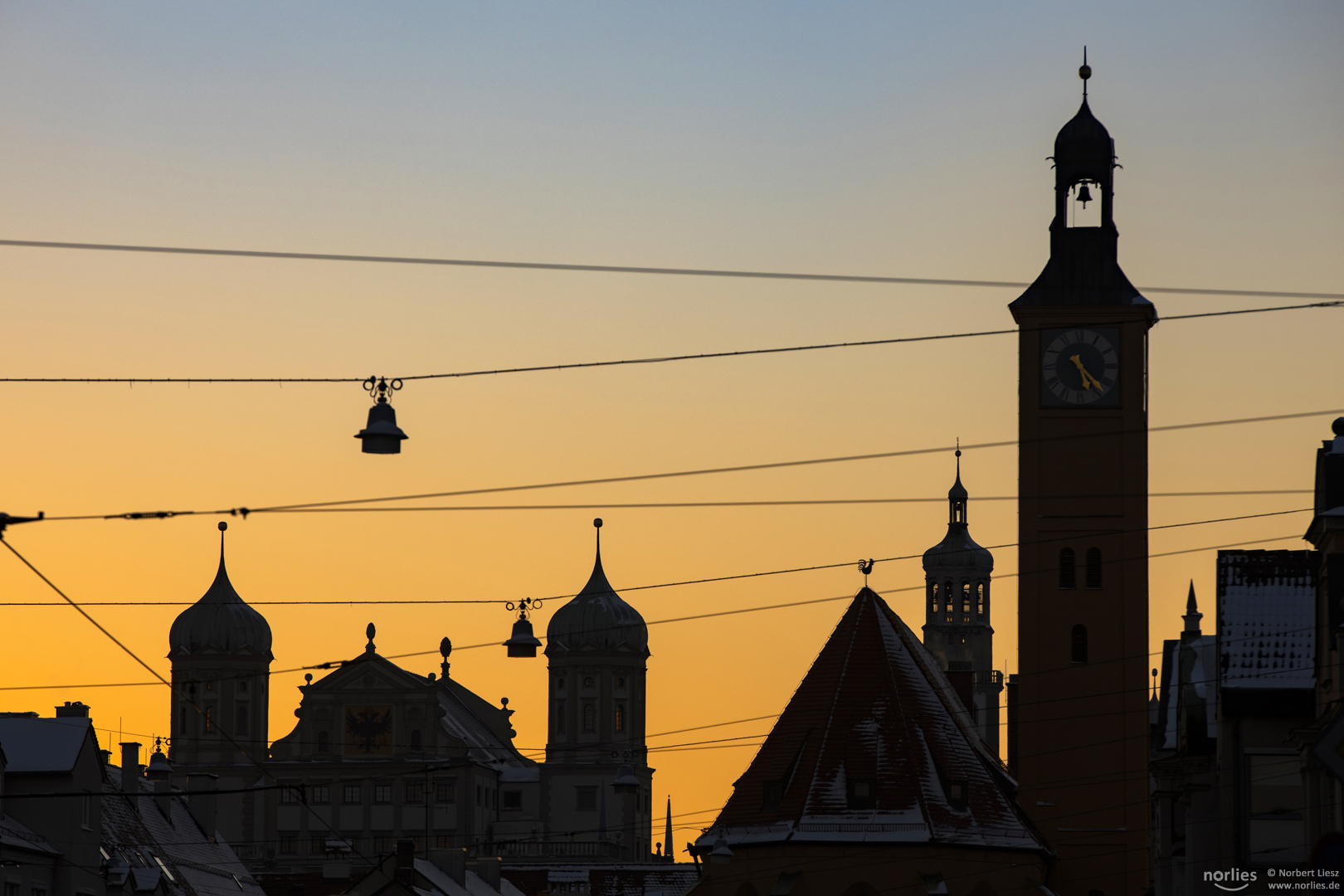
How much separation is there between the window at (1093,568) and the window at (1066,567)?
32 centimetres

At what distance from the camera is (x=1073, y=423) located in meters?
58.9

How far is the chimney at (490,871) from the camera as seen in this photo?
8744cm

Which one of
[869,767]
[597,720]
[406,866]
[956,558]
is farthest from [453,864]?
[956,558]

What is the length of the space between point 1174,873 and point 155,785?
2984cm

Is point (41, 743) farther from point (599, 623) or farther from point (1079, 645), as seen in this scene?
point (599, 623)

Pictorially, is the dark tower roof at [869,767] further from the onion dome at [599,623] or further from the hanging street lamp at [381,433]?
the onion dome at [599,623]

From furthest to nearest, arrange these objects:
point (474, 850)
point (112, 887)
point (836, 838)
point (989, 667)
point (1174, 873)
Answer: point (989, 667) → point (474, 850) → point (836, 838) → point (112, 887) → point (1174, 873)

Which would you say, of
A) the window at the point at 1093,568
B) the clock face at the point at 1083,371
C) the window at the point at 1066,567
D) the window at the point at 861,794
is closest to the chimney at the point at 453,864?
the window at the point at 861,794

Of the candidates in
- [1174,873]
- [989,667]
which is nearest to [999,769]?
[1174,873]

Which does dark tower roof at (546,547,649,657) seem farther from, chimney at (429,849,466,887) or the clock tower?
the clock tower

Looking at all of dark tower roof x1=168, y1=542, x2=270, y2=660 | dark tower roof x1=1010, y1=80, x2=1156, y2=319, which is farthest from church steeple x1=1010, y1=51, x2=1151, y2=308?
dark tower roof x1=168, y1=542, x2=270, y2=660

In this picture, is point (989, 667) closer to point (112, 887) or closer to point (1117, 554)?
point (1117, 554)

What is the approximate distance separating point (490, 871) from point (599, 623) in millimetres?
40850

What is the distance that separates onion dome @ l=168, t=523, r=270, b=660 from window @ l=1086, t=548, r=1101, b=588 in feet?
236
